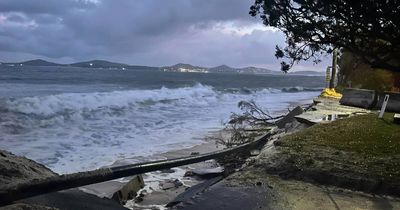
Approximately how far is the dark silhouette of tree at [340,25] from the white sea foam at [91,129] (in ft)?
19.5

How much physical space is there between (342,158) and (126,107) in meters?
21.2

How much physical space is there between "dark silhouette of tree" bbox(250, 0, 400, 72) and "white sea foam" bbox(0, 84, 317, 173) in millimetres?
5956

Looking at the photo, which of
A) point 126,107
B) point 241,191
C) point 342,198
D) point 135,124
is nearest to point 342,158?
point 342,198

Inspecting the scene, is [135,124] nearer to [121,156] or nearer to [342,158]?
[121,156]

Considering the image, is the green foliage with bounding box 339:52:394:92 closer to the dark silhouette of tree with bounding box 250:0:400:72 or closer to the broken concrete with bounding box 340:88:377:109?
the broken concrete with bounding box 340:88:377:109

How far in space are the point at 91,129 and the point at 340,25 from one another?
41.0 feet

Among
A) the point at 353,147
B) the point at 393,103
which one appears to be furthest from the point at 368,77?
the point at 353,147

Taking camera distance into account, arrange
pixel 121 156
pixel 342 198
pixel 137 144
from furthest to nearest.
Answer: pixel 137 144, pixel 121 156, pixel 342 198

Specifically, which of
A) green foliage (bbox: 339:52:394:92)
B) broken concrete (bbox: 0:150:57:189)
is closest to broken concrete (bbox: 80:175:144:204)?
broken concrete (bbox: 0:150:57:189)

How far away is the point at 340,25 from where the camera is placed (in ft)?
25.2

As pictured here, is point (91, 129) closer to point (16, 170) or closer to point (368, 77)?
point (16, 170)

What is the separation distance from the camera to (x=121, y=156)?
1240cm

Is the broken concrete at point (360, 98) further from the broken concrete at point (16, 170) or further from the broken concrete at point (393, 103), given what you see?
the broken concrete at point (16, 170)

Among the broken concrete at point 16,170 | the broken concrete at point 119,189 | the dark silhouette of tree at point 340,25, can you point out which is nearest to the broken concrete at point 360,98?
the dark silhouette of tree at point 340,25
